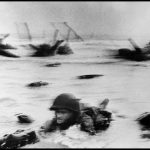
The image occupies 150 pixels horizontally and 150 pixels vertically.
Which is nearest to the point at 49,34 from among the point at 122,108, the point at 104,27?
the point at 104,27

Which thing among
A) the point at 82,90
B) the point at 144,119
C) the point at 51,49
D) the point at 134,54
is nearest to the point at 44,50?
the point at 51,49

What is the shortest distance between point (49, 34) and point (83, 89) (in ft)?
1.10

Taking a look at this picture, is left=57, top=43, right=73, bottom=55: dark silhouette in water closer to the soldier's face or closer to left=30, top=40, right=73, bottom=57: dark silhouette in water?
left=30, top=40, right=73, bottom=57: dark silhouette in water

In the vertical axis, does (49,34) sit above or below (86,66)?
above

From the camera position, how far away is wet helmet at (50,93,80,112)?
60.2 inches

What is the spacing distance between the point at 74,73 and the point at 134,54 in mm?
314

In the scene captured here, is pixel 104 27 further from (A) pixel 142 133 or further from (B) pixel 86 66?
(A) pixel 142 133

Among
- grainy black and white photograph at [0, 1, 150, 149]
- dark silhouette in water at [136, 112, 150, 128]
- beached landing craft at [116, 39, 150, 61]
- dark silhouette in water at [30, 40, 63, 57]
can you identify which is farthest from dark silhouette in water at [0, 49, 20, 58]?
dark silhouette in water at [136, 112, 150, 128]

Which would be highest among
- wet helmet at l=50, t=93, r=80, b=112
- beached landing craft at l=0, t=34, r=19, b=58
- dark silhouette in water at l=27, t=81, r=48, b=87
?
beached landing craft at l=0, t=34, r=19, b=58

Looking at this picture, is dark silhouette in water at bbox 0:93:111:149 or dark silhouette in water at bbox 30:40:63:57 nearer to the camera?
dark silhouette in water at bbox 0:93:111:149

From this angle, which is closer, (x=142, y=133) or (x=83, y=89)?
(x=142, y=133)

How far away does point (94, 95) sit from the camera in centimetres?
154

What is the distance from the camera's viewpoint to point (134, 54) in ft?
5.27

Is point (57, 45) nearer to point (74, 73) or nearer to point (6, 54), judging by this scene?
point (74, 73)
